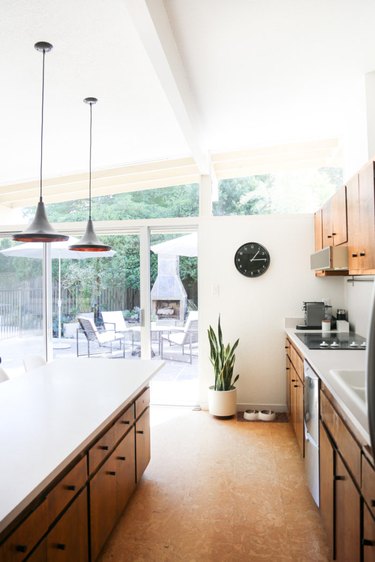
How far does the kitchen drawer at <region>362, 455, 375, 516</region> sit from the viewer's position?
56.3 inches

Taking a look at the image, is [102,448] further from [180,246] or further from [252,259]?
[180,246]

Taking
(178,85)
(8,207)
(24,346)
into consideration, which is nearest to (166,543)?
(178,85)

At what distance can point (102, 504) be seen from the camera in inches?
81.8

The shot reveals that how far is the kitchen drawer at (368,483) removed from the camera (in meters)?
1.43

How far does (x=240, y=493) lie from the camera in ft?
9.62

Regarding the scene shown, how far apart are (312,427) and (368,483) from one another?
1.27 m

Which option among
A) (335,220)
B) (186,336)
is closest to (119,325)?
(186,336)

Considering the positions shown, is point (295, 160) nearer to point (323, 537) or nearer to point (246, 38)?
point (246, 38)

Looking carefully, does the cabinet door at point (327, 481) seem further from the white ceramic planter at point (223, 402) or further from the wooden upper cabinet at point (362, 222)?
the white ceramic planter at point (223, 402)

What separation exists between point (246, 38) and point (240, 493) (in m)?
2.96

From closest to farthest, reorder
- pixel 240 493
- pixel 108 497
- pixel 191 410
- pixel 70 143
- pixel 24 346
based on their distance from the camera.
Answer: pixel 108 497
pixel 240 493
pixel 70 143
pixel 191 410
pixel 24 346

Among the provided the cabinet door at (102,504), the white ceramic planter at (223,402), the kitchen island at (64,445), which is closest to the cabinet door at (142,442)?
the kitchen island at (64,445)

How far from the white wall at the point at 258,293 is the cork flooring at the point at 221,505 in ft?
2.47

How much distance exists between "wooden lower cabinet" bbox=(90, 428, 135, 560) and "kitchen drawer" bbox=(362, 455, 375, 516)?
1131 millimetres
